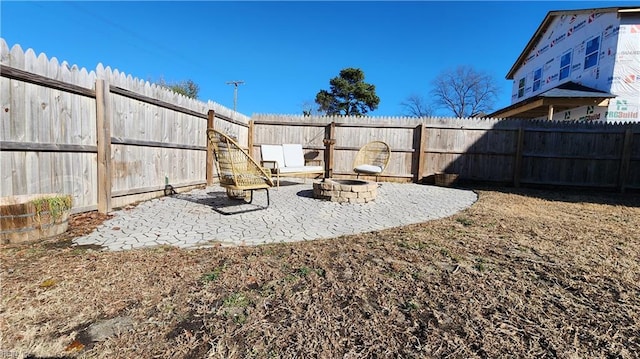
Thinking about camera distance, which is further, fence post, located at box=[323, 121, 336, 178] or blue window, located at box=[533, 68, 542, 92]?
blue window, located at box=[533, 68, 542, 92]

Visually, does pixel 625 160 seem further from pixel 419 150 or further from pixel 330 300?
pixel 330 300

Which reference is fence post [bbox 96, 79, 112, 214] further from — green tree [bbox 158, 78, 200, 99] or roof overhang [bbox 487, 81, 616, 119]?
green tree [bbox 158, 78, 200, 99]

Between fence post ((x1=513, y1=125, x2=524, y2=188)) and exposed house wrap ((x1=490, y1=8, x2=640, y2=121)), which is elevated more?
exposed house wrap ((x1=490, y1=8, x2=640, y2=121))

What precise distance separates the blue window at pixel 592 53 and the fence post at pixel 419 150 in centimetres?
834

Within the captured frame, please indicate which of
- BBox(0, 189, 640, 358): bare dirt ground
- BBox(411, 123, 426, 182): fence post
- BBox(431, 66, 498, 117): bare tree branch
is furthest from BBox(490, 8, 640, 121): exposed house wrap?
BBox(431, 66, 498, 117): bare tree branch

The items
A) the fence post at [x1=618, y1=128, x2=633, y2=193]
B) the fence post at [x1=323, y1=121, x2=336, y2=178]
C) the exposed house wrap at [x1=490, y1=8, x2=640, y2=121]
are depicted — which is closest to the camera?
the fence post at [x1=618, y1=128, x2=633, y2=193]

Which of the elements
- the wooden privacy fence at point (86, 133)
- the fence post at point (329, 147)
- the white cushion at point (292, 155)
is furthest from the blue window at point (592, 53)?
the wooden privacy fence at point (86, 133)

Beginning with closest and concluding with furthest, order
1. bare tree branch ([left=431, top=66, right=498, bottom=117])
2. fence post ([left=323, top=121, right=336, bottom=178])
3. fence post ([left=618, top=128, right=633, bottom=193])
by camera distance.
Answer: fence post ([left=618, top=128, right=633, bottom=193]), fence post ([left=323, top=121, right=336, bottom=178]), bare tree branch ([left=431, top=66, right=498, bottom=117])

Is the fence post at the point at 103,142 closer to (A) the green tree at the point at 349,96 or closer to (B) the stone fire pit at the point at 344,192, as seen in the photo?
(B) the stone fire pit at the point at 344,192

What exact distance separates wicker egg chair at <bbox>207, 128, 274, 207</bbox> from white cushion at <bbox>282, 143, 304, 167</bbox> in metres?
3.03

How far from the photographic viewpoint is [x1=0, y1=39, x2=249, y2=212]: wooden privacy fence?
2930 millimetres

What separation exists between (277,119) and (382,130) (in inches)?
123

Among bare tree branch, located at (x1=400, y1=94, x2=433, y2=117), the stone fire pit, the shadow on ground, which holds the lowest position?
the shadow on ground

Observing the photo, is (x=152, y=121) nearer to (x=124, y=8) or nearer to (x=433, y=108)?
(x=124, y=8)
